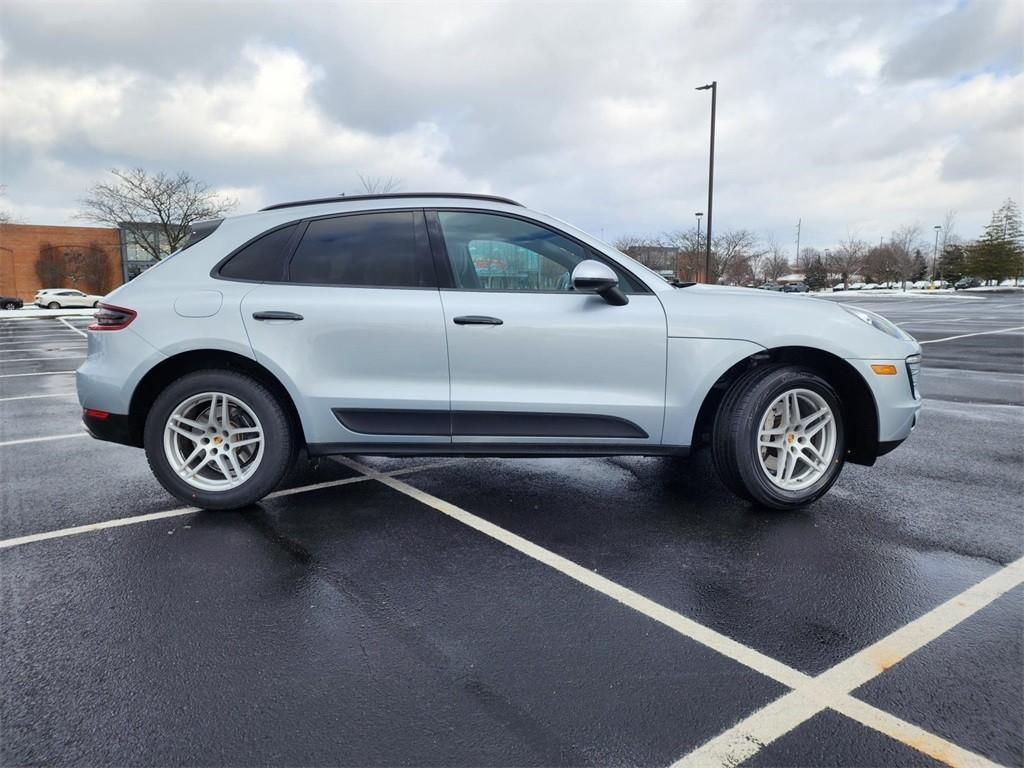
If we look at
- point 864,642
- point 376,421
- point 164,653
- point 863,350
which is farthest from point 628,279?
point 164,653

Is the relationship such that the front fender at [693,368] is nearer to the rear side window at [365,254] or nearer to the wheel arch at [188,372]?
the rear side window at [365,254]

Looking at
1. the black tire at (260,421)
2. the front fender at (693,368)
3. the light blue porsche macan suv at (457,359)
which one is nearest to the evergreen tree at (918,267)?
the light blue porsche macan suv at (457,359)

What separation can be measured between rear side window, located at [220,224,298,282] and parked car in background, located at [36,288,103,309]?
47667 millimetres

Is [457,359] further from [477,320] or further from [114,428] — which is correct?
[114,428]

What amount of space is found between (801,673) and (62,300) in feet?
170

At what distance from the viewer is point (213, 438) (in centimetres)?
363

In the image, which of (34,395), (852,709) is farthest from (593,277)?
(34,395)

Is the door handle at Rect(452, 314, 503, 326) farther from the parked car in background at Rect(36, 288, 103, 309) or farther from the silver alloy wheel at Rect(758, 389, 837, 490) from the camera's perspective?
the parked car in background at Rect(36, 288, 103, 309)

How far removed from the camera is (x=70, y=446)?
536 centimetres

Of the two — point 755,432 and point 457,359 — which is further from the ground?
point 457,359

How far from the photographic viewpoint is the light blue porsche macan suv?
345cm

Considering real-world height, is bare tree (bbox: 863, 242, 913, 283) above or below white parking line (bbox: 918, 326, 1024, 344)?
above

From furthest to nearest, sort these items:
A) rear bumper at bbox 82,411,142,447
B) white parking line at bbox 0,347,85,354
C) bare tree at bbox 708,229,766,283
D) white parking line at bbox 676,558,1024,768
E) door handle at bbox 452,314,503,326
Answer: bare tree at bbox 708,229,766,283 → white parking line at bbox 0,347,85,354 → rear bumper at bbox 82,411,142,447 → door handle at bbox 452,314,503,326 → white parking line at bbox 676,558,1024,768

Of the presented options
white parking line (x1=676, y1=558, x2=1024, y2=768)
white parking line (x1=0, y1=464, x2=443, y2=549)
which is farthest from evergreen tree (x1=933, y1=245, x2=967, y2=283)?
white parking line (x1=0, y1=464, x2=443, y2=549)
